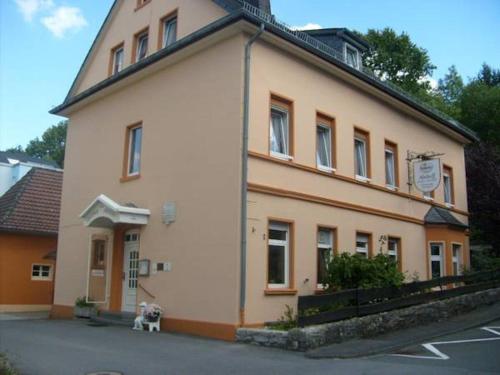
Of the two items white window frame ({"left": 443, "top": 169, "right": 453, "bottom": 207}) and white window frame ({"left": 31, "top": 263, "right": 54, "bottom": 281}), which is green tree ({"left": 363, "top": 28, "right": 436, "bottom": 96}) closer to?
white window frame ({"left": 443, "top": 169, "right": 453, "bottom": 207})

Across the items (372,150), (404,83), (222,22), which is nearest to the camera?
(222,22)

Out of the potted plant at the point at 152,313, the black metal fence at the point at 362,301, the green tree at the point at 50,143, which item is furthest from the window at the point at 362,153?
the green tree at the point at 50,143

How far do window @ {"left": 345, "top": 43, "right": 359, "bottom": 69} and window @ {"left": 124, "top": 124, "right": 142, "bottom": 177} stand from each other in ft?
25.2

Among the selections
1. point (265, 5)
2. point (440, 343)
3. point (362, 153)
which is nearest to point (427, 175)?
point (362, 153)

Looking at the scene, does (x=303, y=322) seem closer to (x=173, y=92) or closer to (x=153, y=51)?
(x=173, y=92)

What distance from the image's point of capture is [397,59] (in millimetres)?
38031

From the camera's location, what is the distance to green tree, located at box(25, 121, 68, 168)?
79312 mm

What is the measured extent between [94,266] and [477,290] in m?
12.5

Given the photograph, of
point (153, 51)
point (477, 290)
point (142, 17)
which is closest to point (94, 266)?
point (153, 51)

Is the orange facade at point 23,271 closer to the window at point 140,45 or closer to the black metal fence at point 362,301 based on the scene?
the window at point 140,45

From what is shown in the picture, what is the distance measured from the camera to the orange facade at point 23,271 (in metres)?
22.4

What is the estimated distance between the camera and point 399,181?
19859 mm

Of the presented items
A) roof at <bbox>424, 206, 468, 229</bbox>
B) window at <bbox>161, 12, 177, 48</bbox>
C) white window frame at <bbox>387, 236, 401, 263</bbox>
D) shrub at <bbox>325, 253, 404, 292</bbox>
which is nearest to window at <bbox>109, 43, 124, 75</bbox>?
window at <bbox>161, 12, 177, 48</bbox>

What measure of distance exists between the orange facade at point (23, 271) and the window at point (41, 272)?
6 centimetres
